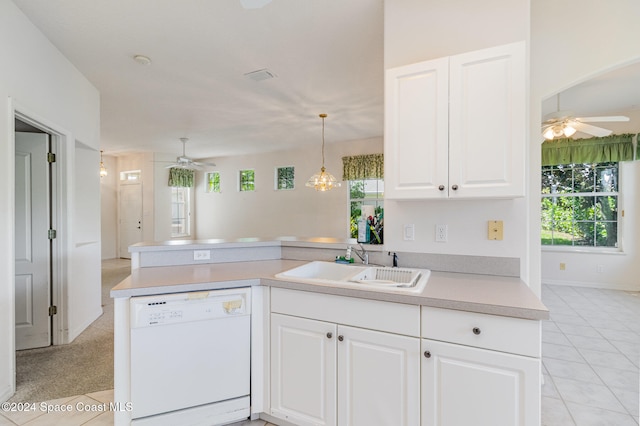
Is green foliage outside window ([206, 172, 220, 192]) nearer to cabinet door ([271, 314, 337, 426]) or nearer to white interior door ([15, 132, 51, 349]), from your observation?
white interior door ([15, 132, 51, 349])

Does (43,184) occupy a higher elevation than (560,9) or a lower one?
lower

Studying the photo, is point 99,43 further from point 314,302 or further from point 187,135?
point 187,135

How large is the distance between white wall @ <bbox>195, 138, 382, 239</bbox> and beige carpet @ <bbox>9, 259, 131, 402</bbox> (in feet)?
14.0

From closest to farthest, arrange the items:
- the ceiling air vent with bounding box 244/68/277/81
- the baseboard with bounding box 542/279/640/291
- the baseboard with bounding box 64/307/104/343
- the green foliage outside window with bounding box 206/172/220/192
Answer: the baseboard with bounding box 64/307/104/343 < the ceiling air vent with bounding box 244/68/277/81 < the baseboard with bounding box 542/279/640/291 < the green foliage outside window with bounding box 206/172/220/192

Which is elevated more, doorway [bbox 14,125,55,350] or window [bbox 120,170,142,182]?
window [bbox 120,170,142,182]

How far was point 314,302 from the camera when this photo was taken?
5.26 ft

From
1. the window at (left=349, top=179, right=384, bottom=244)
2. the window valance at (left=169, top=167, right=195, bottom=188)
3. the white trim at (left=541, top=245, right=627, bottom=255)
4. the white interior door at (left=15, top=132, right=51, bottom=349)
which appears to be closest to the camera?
the white interior door at (left=15, top=132, right=51, bottom=349)

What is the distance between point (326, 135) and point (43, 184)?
A: 4.28 meters

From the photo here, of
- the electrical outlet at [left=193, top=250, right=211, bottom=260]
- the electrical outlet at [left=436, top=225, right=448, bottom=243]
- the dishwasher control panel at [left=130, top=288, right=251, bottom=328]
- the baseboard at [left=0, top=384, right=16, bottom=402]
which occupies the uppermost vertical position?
the electrical outlet at [left=436, top=225, right=448, bottom=243]

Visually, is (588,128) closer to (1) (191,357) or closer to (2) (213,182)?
(1) (191,357)

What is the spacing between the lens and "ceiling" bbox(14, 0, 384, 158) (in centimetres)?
220

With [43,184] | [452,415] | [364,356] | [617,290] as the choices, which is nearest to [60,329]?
[43,184]

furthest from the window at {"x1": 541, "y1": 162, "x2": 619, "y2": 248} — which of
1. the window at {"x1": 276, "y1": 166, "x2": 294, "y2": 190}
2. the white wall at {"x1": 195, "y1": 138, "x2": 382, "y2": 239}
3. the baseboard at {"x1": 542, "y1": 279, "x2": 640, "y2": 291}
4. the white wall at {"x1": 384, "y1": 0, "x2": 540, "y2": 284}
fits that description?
the window at {"x1": 276, "y1": 166, "x2": 294, "y2": 190}

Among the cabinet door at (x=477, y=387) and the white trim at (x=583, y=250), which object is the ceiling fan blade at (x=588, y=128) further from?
the cabinet door at (x=477, y=387)
